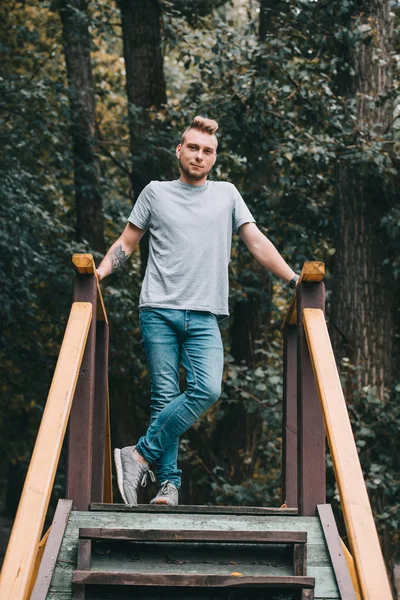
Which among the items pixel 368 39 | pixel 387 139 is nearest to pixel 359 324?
pixel 387 139

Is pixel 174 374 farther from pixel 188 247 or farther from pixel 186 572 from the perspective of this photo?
pixel 186 572

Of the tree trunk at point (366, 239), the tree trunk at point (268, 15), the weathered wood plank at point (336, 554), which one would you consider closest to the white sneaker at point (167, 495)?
the weathered wood plank at point (336, 554)

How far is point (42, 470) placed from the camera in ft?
10.6

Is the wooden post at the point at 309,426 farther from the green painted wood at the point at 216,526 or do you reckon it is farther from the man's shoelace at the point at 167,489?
the man's shoelace at the point at 167,489

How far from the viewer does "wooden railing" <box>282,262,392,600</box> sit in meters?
3.06

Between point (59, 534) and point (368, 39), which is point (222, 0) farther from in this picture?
point (59, 534)

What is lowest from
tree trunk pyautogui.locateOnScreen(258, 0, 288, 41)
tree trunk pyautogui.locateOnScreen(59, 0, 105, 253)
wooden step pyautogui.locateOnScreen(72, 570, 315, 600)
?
wooden step pyautogui.locateOnScreen(72, 570, 315, 600)

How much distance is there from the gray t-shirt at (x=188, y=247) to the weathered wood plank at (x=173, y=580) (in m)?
1.47

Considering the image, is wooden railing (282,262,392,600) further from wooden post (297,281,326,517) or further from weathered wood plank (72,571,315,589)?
weathered wood plank (72,571,315,589)

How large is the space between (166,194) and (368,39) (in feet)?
16.9

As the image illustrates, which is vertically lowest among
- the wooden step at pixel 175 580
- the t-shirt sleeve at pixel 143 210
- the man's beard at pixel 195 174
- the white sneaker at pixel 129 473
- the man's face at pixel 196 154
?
the wooden step at pixel 175 580

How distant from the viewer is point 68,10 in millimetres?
11984

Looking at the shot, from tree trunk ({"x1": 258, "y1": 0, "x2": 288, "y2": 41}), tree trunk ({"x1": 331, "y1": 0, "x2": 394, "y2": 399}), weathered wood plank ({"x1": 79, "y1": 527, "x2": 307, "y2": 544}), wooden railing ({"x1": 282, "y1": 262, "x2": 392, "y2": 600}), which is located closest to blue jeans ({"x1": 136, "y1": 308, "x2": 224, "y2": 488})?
wooden railing ({"x1": 282, "y1": 262, "x2": 392, "y2": 600})

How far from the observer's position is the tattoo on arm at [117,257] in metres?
4.58
